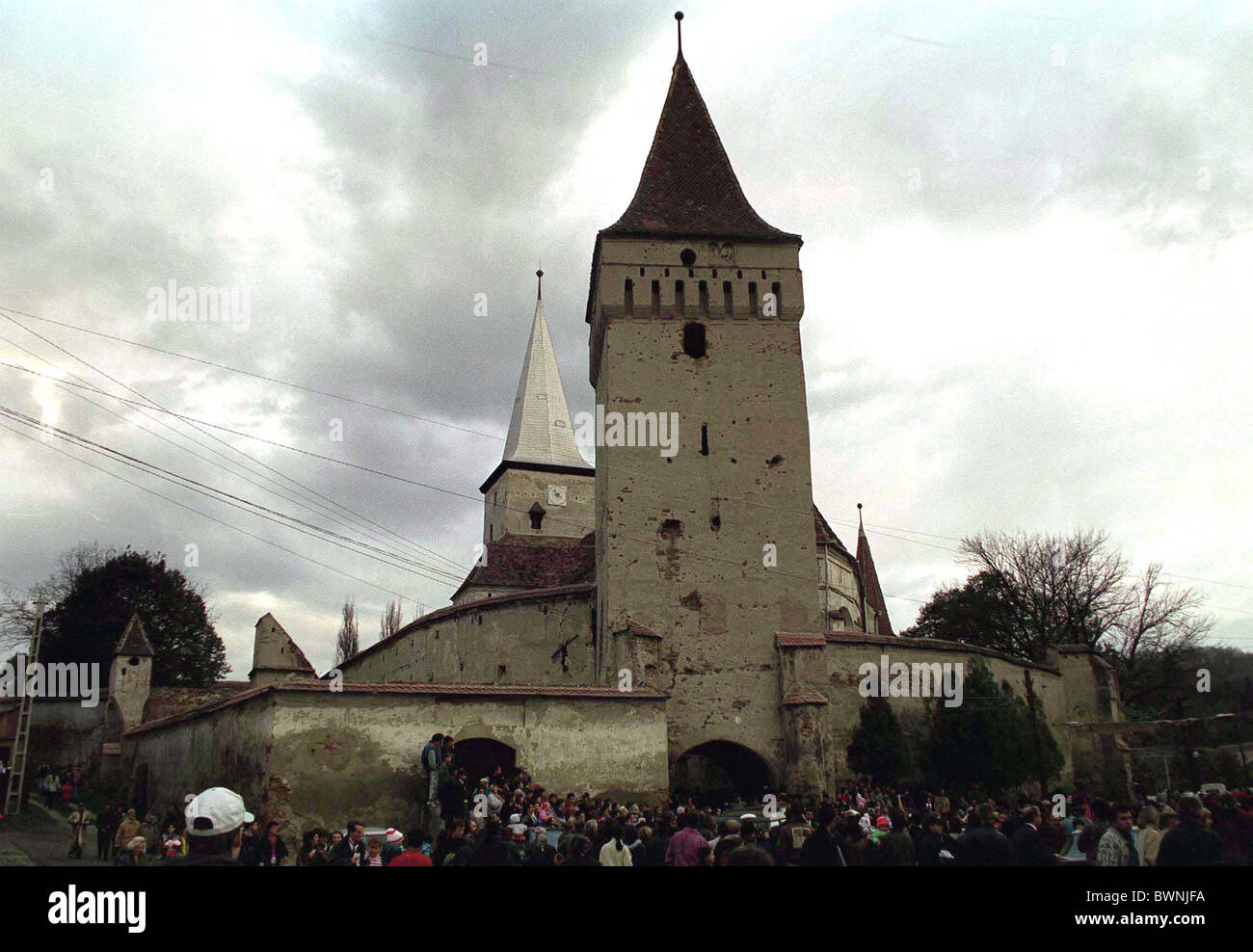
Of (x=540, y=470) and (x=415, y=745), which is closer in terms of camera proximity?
(x=415, y=745)

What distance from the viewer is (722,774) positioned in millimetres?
26172

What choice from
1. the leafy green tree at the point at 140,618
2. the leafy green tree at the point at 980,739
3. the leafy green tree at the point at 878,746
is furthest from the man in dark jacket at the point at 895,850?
the leafy green tree at the point at 140,618

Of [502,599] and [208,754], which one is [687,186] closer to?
[502,599]

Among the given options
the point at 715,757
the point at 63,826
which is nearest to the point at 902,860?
the point at 715,757

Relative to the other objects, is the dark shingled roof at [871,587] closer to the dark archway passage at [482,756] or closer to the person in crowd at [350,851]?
the dark archway passage at [482,756]

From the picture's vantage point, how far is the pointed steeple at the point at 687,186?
2983cm

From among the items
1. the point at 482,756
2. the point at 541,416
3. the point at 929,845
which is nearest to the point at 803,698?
the point at 482,756

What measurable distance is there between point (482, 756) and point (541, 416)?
4314 centimetres

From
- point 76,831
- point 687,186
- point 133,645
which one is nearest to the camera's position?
point 76,831

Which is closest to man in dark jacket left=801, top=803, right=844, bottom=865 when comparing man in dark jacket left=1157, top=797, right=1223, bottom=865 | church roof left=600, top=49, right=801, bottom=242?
man in dark jacket left=1157, top=797, right=1223, bottom=865

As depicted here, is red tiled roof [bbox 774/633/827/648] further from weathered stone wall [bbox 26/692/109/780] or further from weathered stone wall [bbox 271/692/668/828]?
weathered stone wall [bbox 26/692/109/780]

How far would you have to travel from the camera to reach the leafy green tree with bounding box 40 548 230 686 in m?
45.4

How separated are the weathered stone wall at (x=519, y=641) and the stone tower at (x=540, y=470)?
2316 centimetres
